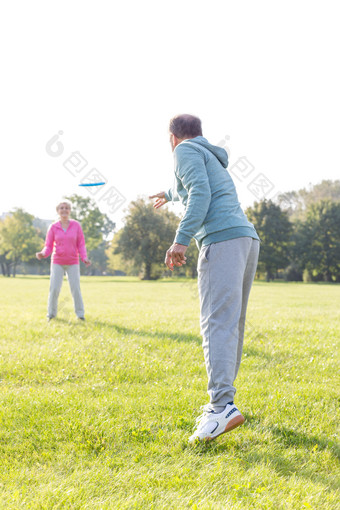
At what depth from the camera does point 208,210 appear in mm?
3613

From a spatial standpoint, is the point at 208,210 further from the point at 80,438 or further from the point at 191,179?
the point at 80,438

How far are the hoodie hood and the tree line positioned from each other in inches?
1760

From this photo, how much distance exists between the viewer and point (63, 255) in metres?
9.36

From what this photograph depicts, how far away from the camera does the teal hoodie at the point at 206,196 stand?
11.3 feet

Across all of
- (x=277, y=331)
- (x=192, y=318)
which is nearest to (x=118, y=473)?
(x=277, y=331)

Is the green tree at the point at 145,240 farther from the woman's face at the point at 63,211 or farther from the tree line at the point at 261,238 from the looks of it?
the woman's face at the point at 63,211

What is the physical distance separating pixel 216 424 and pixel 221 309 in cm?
90

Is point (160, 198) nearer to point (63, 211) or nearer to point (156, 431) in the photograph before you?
point (156, 431)

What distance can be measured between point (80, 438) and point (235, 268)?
1.84m

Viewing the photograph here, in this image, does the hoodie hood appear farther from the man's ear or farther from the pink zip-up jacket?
the pink zip-up jacket

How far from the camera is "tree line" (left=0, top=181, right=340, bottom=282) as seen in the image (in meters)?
56.0

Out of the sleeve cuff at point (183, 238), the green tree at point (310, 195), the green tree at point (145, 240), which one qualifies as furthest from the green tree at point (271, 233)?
the sleeve cuff at point (183, 238)

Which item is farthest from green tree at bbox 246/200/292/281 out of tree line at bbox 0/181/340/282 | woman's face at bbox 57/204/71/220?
woman's face at bbox 57/204/71/220

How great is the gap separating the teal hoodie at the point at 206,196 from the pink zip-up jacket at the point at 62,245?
19.8 feet
